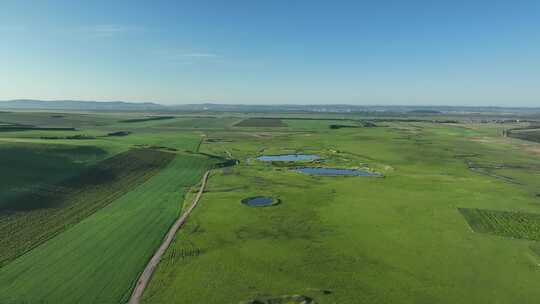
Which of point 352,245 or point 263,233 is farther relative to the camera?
point 263,233

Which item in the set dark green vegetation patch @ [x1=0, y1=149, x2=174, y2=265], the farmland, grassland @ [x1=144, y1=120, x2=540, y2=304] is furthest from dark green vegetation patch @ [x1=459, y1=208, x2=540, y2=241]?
dark green vegetation patch @ [x1=0, y1=149, x2=174, y2=265]

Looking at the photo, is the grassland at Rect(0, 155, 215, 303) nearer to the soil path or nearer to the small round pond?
the soil path

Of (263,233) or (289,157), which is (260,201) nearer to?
(263,233)

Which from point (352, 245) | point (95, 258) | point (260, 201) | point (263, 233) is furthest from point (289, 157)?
point (95, 258)

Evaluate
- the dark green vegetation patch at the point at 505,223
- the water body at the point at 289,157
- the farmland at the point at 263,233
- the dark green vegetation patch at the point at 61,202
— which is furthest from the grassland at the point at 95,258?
the water body at the point at 289,157

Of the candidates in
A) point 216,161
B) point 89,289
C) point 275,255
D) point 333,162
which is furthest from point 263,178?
point 89,289

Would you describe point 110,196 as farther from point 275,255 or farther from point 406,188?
point 406,188
